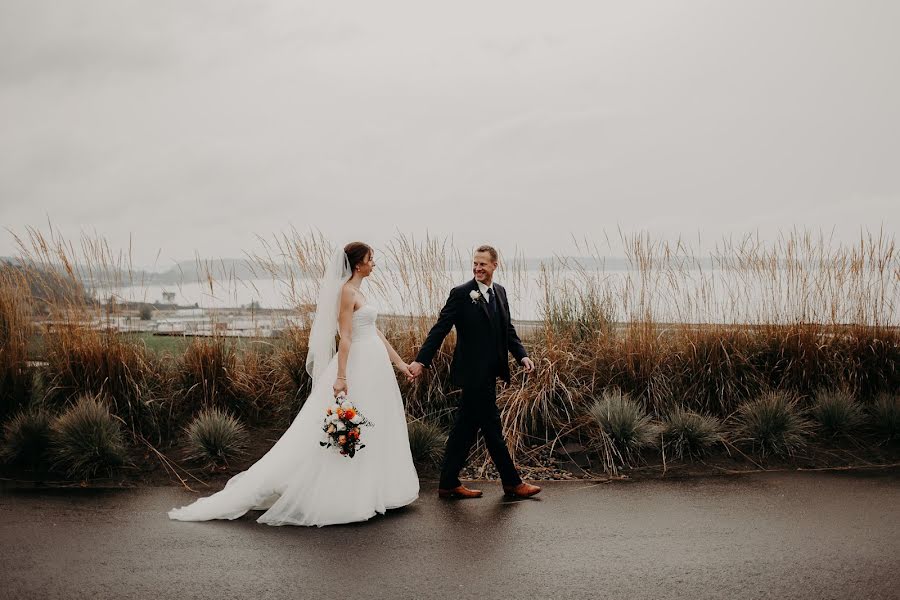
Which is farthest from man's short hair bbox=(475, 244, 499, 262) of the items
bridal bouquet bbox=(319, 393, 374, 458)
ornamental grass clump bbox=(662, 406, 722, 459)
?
ornamental grass clump bbox=(662, 406, 722, 459)

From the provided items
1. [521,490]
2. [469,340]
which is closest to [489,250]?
[469,340]

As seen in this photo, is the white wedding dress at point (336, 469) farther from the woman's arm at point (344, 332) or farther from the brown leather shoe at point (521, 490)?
the brown leather shoe at point (521, 490)

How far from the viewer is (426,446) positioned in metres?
7.14

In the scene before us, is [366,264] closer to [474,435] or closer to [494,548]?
[474,435]

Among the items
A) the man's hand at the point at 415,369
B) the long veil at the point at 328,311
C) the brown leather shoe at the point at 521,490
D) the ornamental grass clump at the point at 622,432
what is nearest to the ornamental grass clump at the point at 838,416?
the ornamental grass clump at the point at 622,432

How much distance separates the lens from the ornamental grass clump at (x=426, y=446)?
7148 mm

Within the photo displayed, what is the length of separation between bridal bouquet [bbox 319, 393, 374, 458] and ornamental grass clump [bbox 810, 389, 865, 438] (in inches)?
197

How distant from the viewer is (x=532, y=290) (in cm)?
967

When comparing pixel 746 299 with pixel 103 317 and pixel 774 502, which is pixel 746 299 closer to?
pixel 774 502

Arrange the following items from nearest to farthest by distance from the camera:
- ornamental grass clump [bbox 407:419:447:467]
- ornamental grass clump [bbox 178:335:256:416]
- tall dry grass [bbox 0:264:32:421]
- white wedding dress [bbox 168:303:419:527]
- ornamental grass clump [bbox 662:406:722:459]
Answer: white wedding dress [bbox 168:303:419:527] → ornamental grass clump [bbox 407:419:447:467] → ornamental grass clump [bbox 662:406:722:459] → tall dry grass [bbox 0:264:32:421] → ornamental grass clump [bbox 178:335:256:416]

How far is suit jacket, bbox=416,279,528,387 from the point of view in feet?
20.4

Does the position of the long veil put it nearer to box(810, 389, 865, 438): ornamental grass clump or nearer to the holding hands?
the holding hands

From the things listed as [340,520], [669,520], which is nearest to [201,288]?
[340,520]

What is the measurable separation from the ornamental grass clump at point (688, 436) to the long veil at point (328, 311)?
3.42 meters
